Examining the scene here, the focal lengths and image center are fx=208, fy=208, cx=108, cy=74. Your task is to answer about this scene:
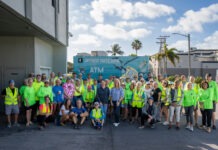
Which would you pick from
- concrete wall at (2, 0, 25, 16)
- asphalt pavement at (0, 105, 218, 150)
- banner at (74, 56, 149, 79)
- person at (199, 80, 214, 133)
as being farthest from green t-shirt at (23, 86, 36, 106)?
person at (199, 80, 214, 133)

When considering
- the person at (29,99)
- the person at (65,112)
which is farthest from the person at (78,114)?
the person at (29,99)

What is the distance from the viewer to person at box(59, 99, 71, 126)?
27.1ft

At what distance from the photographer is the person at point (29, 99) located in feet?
26.7

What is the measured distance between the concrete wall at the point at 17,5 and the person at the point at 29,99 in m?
2.65

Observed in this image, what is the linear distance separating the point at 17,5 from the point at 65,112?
421cm

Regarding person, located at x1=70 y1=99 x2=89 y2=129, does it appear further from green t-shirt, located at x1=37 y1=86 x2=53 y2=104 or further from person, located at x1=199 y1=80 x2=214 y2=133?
person, located at x1=199 y1=80 x2=214 y2=133

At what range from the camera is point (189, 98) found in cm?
796

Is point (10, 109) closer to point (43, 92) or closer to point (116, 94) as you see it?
point (43, 92)

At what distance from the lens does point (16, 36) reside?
1104 cm

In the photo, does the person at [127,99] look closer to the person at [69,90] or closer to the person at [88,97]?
the person at [88,97]

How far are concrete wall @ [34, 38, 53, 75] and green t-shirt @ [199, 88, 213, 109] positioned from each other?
8265mm

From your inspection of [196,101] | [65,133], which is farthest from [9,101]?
[196,101]

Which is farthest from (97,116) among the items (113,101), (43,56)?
(43,56)

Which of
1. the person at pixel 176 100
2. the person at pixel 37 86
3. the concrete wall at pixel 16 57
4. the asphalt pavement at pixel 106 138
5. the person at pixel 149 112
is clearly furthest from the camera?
the concrete wall at pixel 16 57
